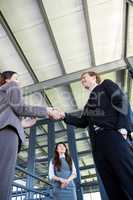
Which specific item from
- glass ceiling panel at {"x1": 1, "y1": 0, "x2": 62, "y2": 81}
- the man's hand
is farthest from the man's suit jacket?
glass ceiling panel at {"x1": 1, "y1": 0, "x2": 62, "y2": 81}

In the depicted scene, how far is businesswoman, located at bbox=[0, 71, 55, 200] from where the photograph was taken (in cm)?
104

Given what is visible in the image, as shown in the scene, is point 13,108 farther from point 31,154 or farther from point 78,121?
point 31,154

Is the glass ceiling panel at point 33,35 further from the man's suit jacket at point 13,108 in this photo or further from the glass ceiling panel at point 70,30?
the man's suit jacket at point 13,108

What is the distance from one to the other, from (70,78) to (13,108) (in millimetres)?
3081

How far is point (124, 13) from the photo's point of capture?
120 inches

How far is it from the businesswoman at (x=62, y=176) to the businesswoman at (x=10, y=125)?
1.67 metres

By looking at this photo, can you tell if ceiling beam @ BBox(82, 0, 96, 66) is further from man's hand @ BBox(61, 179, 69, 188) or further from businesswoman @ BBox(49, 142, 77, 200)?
man's hand @ BBox(61, 179, 69, 188)

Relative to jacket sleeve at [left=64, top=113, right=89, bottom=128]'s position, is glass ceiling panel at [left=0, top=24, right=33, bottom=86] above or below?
above

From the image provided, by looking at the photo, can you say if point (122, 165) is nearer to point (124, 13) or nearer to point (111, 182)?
point (111, 182)

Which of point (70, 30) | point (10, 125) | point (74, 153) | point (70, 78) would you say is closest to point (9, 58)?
point (70, 30)

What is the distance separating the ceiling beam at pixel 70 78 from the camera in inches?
160

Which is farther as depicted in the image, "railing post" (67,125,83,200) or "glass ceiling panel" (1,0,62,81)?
"railing post" (67,125,83,200)

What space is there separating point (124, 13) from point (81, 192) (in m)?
3.34

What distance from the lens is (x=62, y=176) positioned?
2846 mm
